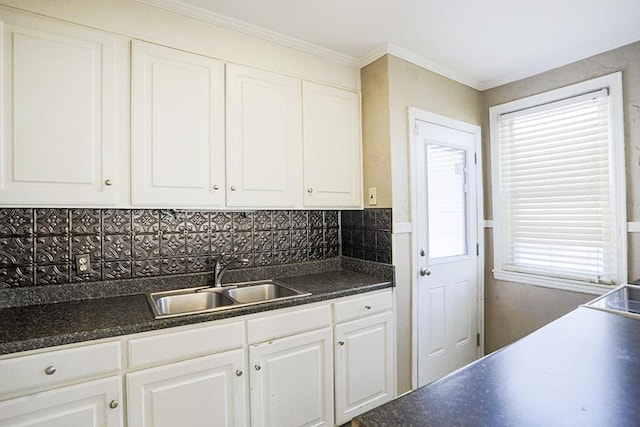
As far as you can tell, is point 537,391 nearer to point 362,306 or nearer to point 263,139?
point 362,306

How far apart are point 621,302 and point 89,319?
2470mm

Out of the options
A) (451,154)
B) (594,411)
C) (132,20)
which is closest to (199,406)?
(594,411)

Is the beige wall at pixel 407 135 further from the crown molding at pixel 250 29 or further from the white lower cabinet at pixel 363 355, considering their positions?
the crown molding at pixel 250 29

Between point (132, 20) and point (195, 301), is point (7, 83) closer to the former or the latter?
point (132, 20)

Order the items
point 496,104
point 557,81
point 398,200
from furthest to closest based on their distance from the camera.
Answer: point 496,104 < point 557,81 < point 398,200

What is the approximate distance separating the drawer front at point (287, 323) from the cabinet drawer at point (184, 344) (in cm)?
8

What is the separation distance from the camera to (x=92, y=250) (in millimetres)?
1757

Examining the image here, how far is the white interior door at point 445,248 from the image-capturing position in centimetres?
238

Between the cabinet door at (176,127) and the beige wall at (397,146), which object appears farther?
the beige wall at (397,146)

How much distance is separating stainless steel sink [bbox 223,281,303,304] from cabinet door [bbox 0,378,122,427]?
0.78 meters

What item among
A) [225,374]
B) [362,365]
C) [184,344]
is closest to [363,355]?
[362,365]

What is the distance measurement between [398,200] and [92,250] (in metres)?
1.88

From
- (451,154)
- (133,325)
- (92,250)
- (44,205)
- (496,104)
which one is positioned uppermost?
(496,104)

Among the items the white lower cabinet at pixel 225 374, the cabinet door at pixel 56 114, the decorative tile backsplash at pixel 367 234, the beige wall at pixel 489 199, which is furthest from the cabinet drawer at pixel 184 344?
the beige wall at pixel 489 199
